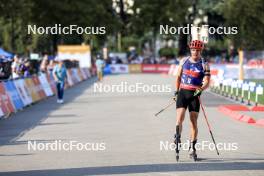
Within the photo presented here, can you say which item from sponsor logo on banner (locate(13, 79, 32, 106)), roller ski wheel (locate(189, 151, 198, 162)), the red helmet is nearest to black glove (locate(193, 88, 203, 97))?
the red helmet

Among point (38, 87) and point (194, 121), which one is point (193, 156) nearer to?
point (194, 121)

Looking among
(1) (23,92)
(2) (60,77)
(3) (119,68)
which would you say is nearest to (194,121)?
(1) (23,92)

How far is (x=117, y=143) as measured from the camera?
14844 millimetres

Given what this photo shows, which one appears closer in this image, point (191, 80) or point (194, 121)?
point (191, 80)

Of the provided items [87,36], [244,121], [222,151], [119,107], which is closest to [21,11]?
[87,36]

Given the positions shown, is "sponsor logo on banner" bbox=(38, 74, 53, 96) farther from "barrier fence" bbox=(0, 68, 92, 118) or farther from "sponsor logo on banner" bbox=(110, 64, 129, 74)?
"sponsor logo on banner" bbox=(110, 64, 129, 74)

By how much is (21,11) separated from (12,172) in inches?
2055

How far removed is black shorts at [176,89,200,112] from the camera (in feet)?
40.5

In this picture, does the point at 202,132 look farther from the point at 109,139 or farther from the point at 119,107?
the point at 119,107

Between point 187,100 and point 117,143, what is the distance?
113 inches

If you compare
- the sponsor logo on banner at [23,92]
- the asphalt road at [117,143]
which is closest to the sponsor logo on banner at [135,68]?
the sponsor logo on banner at [23,92]

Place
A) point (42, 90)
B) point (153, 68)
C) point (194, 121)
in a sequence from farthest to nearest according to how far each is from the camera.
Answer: point (153, 68), point (42, 90), point (194, 121)

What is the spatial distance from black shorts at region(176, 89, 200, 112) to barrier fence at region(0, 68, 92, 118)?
9.47 metres

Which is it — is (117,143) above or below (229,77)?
above
